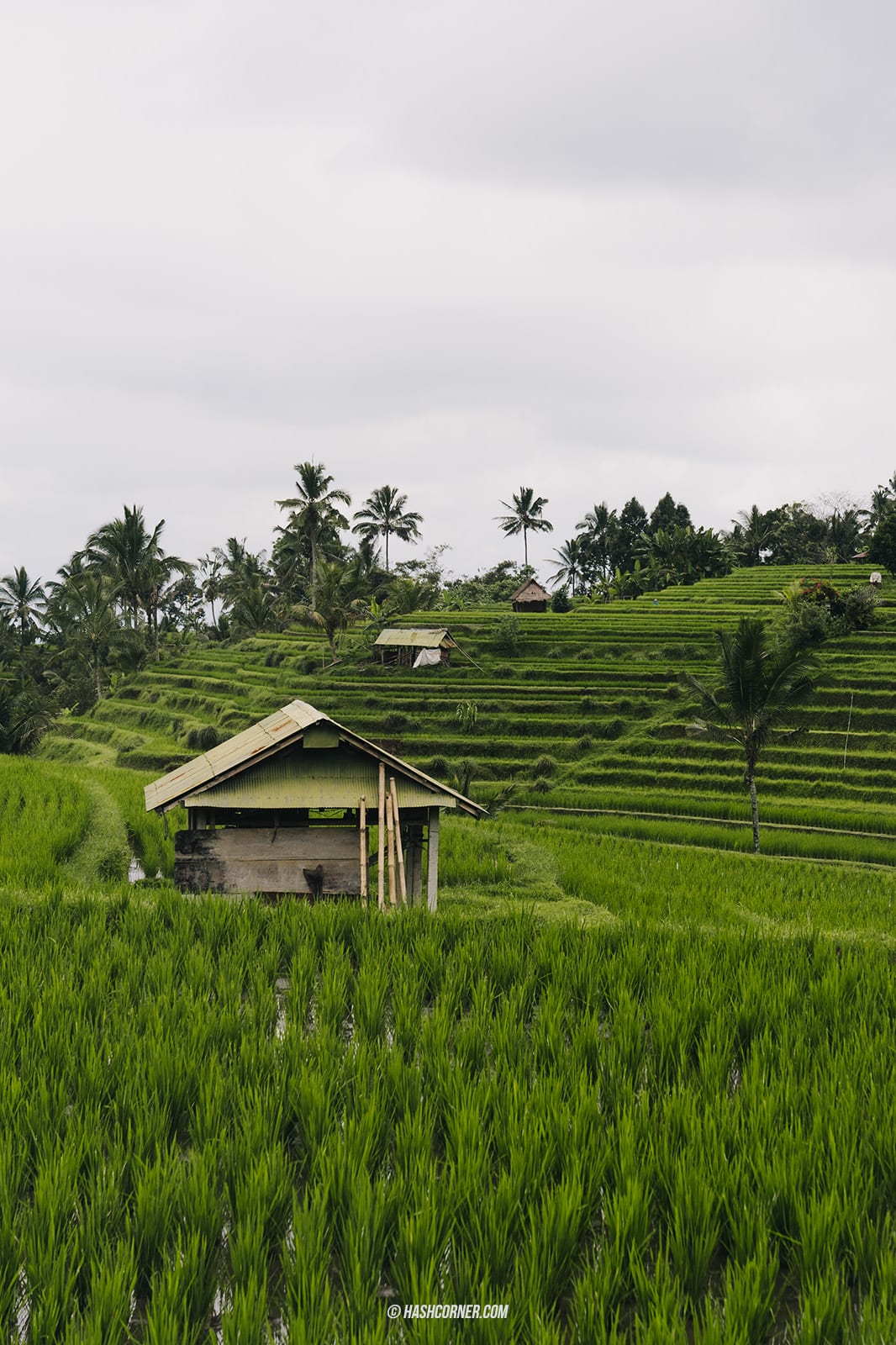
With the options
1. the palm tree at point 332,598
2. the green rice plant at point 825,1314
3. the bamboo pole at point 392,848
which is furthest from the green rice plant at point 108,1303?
the palm tree at point 332,598

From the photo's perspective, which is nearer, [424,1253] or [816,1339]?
[816,1339]

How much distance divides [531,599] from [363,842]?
3603 centimetres

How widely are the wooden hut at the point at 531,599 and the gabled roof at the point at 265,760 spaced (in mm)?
34311

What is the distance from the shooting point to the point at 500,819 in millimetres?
20469

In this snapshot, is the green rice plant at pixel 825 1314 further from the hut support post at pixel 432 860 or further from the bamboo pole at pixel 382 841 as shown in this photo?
the hut support post at pixel 432 860

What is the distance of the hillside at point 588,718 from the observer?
20.8 meters

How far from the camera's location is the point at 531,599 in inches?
1762

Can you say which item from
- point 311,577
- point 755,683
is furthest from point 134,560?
point 755,683

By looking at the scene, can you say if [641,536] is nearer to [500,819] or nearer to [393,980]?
[500,819]

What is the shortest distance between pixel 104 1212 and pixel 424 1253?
115 cm

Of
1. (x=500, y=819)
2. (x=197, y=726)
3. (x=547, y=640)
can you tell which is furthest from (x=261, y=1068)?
(x=547, y=640)

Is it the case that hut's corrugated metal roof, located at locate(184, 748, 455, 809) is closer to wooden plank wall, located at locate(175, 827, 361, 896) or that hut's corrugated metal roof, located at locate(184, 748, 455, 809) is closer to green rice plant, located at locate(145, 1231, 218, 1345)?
wooden plank wall, located at locate(175, 827, 361, 896)

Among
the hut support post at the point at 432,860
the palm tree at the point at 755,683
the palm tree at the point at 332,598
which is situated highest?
the palm tree at the point at 332,598

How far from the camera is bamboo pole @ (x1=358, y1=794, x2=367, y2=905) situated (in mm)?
9086
